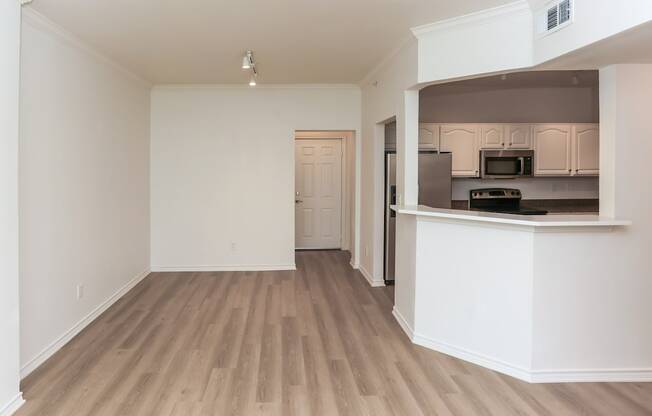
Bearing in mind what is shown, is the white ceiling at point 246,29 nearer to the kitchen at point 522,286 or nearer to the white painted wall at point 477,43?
the white painted wall at point 477,43

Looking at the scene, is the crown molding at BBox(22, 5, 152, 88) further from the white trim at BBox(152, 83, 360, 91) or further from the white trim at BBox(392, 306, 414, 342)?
the white trim at BBox(392, 306, 414, 342)

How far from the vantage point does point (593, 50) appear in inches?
105

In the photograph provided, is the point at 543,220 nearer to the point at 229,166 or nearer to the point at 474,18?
the point at 474,18

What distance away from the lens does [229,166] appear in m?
6.33

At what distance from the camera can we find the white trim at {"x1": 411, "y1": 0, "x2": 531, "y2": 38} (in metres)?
3.14

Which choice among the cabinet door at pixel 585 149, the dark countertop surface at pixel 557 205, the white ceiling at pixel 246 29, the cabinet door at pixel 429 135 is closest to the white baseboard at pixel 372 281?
the dark countertop surface at pixel 557 205

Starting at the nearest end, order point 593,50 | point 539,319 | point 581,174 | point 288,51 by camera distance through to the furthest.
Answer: point 593,50 → point 539,319 → point 288,51 → point 581,174

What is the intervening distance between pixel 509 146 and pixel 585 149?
0.95m

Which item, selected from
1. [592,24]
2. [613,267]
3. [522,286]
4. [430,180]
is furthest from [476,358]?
[430,180]

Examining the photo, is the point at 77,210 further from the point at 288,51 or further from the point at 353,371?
the point at 353,371

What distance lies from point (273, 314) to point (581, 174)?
13.8 ft

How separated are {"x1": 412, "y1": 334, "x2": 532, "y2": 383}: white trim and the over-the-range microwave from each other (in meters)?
2.84

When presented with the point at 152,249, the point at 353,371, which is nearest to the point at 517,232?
the point at 353,371
